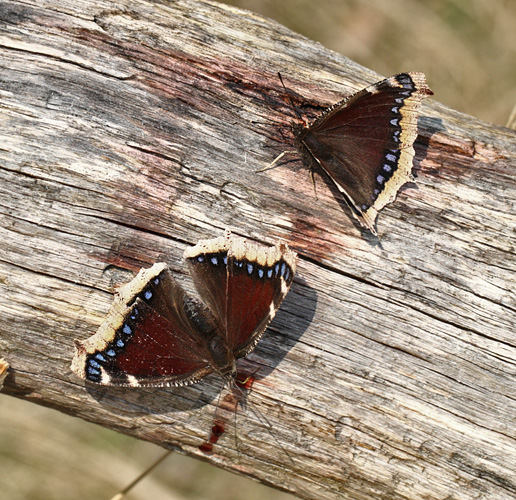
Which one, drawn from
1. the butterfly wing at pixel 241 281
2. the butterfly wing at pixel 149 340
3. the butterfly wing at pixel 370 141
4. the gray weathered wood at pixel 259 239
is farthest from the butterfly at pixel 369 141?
the butterfly wing at pixel 149 340

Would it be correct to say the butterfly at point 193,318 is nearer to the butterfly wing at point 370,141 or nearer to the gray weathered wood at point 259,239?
the gray weathered wood at point 259,239

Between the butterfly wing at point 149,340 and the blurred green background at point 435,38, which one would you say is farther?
the blurred green background at point 435,38

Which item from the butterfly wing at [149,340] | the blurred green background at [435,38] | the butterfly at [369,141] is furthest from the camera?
the blurred green background at [435,38]

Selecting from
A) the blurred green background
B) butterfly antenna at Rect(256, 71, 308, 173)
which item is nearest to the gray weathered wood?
butterfly antenna at Rect(256, 71, 308, 173)

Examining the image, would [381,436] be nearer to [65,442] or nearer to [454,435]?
[454,435]

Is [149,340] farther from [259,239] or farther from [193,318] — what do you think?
[259,239]

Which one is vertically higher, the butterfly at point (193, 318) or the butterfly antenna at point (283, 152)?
the butterfly antenna at point (283, 152)

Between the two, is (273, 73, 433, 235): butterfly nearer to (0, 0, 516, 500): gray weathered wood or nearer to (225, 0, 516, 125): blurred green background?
(0, 0, 516, 500): gray weathered wood
